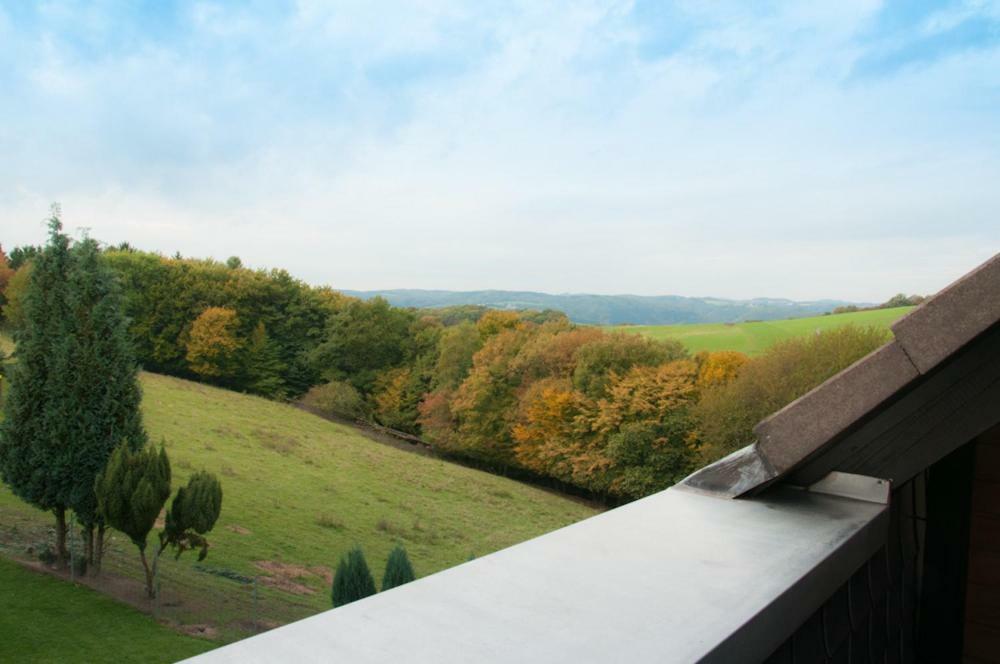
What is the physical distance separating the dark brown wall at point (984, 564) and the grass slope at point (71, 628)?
8.44 meters

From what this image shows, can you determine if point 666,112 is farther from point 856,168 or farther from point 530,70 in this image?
point 856,168

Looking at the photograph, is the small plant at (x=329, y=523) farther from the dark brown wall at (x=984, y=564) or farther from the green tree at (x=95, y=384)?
the dark brown wall at (x=984, y=564)

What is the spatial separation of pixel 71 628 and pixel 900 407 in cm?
984

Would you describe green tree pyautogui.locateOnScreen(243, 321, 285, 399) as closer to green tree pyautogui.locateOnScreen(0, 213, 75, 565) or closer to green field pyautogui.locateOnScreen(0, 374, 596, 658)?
green field pyautogui.locateOnScreen(0, 374, 596, 658)

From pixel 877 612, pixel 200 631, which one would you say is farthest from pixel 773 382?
pixel 877 612

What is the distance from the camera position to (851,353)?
1769cm

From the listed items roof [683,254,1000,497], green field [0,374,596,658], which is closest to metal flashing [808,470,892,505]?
roof [683,254,1000,497]

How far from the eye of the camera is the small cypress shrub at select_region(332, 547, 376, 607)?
8.16 metres

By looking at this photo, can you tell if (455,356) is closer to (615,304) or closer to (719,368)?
(719,368)

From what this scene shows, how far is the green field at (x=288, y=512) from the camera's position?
32.7 feet

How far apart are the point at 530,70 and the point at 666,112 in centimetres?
798

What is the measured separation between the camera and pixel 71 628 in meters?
7.89

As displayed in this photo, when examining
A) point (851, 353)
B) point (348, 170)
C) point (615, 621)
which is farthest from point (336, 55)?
point (615, 621)

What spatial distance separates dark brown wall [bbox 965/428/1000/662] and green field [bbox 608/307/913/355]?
89.0 feet
